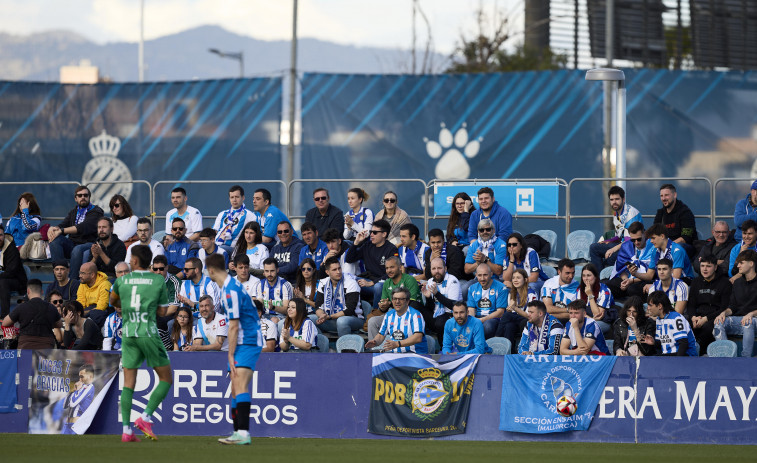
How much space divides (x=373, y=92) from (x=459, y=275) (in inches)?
202

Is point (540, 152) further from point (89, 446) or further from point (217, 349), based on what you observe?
point (89, 446)

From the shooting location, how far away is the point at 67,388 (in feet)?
47.7

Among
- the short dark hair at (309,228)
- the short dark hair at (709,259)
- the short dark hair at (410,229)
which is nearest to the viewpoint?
the short dark hair at (709,259)

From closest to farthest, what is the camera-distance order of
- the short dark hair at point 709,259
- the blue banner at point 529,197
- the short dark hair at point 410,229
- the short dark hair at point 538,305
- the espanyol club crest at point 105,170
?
the short dark hair at point 538,305 → the short dark hair at point 709,259 → the short dark hair at point 410,229 → the blue banner at point 529,197 → the espanyol club crest at point 105,170

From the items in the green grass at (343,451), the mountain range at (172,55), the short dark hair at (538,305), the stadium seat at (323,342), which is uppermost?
the mountain range at (172,55)

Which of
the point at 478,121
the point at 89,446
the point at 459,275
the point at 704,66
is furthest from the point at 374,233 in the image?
the point at 704,66

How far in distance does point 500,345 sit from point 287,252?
13.0 feet

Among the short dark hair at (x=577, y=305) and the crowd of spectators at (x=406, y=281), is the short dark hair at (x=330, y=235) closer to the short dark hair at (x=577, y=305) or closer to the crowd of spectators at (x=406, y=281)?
the crowd of spectators at (x=406, y=281)

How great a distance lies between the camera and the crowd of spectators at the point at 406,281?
14.1 meters

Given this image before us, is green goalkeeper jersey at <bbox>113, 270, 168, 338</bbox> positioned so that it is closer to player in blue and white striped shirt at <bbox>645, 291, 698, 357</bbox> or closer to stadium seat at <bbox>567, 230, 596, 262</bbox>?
player in blue and white striped shirt at <bbox>645, 291, 698, 357</bbox>

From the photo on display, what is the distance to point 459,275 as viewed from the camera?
1614cm

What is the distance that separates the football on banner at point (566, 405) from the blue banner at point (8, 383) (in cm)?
742

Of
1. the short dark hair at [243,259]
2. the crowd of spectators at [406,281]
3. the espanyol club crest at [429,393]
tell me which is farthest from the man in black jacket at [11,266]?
the espanyol club crest at [429,393]

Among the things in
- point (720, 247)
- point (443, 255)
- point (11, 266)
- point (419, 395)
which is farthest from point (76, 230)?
point (720, 247)
